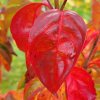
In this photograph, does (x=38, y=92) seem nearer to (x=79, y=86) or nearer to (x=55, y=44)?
(x=79, y=86)

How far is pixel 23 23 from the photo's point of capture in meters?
0.83

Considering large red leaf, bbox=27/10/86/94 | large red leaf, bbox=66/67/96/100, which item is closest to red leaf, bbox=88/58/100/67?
large red leaf, bbox=66/67/96/100

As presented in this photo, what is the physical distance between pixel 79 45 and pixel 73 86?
0.16 metres

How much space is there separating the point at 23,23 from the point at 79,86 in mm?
191

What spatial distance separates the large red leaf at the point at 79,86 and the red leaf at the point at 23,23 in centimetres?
14

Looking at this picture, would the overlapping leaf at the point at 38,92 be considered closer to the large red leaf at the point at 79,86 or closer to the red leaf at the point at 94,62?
the large red leaf at the point at 79,86

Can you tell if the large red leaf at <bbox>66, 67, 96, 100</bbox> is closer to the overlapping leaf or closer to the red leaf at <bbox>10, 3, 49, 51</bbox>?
the overlapping leaf

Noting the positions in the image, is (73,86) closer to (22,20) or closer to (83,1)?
(22,20)

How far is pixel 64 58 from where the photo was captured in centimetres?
63

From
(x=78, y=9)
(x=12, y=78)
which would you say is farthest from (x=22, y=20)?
(x=78, y=9)

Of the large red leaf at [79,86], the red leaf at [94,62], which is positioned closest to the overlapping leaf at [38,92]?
the large red leaf at [79,86]

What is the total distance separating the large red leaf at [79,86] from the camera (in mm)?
775

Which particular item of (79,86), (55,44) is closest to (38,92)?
(79,86)

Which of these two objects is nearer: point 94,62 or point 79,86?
point 79,86
